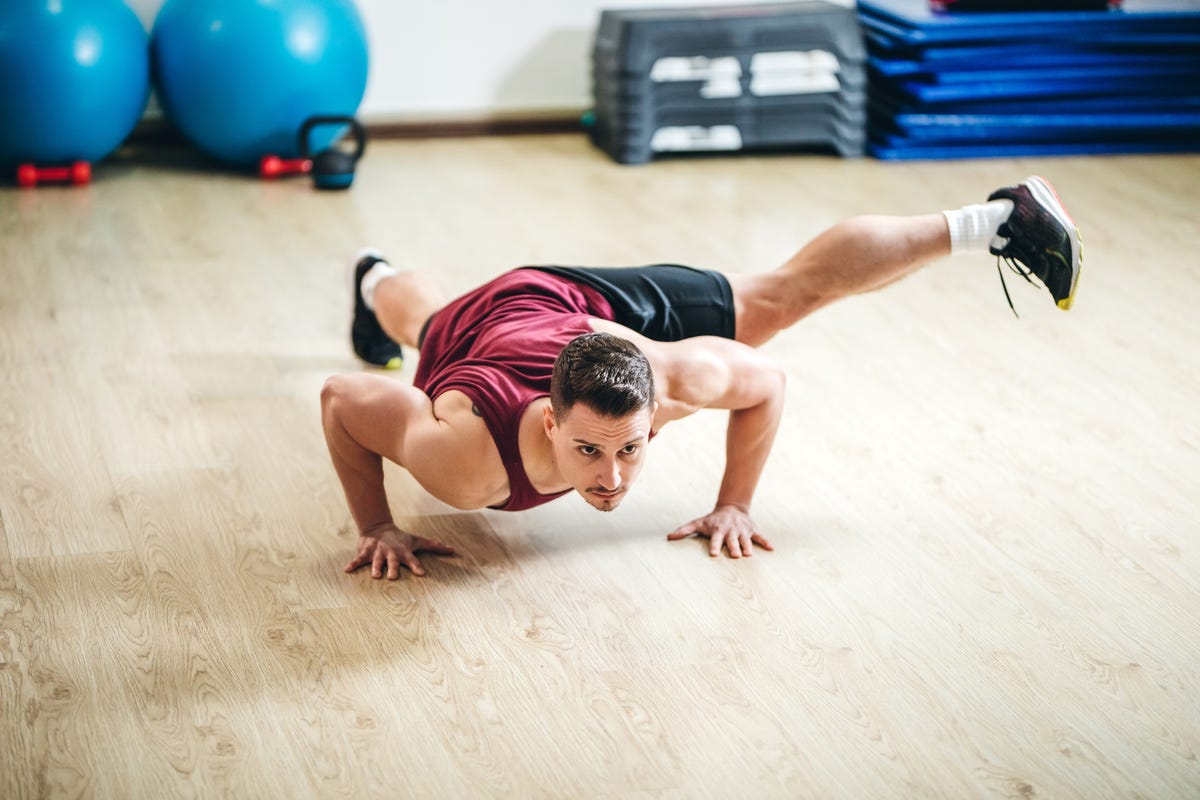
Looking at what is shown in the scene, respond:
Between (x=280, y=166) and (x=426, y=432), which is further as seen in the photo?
(x=280, y=166)

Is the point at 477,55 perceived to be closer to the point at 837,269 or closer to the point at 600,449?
the point at 837,269

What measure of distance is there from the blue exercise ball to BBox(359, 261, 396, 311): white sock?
176 centimetres

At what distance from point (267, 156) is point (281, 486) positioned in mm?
2374

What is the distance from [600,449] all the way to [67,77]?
3012 millimetres

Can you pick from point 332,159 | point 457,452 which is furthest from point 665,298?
point 332,159

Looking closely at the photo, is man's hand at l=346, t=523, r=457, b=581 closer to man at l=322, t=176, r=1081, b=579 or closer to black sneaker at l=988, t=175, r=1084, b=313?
man at l=322, t=176, r=1081, b=579

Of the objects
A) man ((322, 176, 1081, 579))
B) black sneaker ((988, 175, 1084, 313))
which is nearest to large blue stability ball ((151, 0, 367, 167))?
man ((322, 176, 1081, 579))

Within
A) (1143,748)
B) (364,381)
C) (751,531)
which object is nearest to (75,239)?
(364,381)

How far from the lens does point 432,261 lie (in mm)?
3891

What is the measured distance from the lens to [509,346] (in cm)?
225

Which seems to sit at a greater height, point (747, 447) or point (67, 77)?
point (67, 77)

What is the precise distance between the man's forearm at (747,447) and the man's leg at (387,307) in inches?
29.5

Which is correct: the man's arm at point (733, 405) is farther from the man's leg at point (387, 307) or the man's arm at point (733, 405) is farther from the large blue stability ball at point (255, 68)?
the large blue stability ball at point (255, 68)

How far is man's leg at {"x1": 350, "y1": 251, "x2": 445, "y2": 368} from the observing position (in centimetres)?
285
